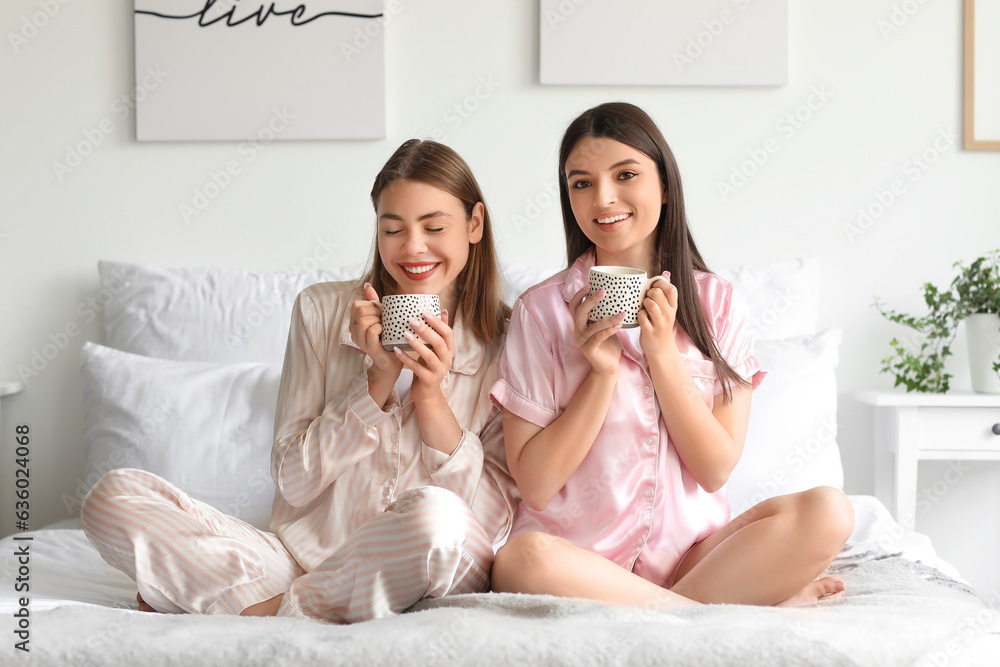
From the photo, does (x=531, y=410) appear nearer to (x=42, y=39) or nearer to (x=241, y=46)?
(x=241, y=46)

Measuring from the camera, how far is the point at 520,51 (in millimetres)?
2113

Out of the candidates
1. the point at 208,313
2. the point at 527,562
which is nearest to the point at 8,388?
the point at 208,313

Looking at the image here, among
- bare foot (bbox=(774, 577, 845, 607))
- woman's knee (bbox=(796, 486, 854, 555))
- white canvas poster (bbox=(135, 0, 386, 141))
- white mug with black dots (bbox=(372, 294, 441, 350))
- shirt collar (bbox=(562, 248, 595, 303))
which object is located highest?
white canvas poster (bbox=(135, 0, 386, 141))

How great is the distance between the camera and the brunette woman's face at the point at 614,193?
124 cm

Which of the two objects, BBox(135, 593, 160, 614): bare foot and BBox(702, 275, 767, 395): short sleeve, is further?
Result: BBox(702, 275, 767, 395): short sleeve

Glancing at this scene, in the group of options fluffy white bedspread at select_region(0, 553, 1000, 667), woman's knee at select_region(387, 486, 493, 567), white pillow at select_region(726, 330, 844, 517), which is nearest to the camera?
fluffy white bedspread at select_region(0, 553, 1000, 667)

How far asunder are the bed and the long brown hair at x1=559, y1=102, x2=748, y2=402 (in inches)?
15.8

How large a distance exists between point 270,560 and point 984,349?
5.44 feet

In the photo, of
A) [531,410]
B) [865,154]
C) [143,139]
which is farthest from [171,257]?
[865,154]

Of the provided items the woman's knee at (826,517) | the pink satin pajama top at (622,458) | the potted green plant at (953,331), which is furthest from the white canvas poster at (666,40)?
the woman's knee at (826,517)

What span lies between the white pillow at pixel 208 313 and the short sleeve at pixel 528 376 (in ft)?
2.54

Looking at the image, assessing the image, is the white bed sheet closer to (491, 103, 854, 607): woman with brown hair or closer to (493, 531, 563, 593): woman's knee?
(491, 103, 854, 607): woman with brown hair

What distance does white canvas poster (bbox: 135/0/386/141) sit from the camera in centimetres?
209

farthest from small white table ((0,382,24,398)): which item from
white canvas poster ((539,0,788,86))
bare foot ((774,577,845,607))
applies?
→ bare foot ((774,577,845,607))
